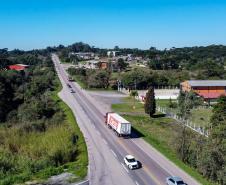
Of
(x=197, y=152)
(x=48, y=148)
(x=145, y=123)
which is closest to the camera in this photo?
(x=197, y=152)

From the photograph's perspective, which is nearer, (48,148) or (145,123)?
(48,148)

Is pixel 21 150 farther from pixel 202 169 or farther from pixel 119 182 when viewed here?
pixel 202 169

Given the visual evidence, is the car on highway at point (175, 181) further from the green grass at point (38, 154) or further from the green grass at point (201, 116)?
the green grass at point (201, 116)

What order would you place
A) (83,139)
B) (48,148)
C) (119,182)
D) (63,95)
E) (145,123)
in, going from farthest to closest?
(63,95)
(145,123)
(83,139)
(48,148)
(119,182)

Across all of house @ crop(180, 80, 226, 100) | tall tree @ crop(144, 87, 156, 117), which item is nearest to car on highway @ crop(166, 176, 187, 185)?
tall tree @ crop(144, 87, 156, 117)

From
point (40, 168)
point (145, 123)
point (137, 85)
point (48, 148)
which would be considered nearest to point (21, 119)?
point (145, 123)

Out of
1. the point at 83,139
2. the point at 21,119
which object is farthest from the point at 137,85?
the point at 83,139
